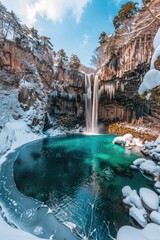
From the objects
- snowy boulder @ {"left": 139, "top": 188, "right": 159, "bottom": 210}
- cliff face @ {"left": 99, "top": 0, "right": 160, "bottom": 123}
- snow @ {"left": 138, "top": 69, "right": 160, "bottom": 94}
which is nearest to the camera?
snow @ {"left": 138, "top": 69, "right": 160, "bottom": 94}

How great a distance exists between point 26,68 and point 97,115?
33.1 ft

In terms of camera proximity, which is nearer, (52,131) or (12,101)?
(12,101)

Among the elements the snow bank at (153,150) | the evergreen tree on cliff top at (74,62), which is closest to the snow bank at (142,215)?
the snow bank at (153,150)

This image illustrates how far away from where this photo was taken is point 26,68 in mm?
14992

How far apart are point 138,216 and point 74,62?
1944 cm

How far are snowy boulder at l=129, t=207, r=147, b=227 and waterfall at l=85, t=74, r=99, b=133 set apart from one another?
14.5 meters

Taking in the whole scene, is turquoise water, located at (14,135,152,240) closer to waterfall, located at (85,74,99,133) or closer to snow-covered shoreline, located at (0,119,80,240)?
snow-covered shoreline, located at (0,119,80,240)

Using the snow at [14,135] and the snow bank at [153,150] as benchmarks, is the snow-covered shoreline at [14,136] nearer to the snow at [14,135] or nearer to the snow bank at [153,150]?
the snow at [14,135]

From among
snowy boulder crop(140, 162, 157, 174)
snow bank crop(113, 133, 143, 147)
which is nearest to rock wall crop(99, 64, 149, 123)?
snow bank crop(113, 133, 143, 147)

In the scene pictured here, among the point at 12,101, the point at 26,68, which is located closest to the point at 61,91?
the point at 26,68

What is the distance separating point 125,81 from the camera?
15.8 m

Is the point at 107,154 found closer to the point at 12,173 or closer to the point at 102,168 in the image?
the point at 102,168

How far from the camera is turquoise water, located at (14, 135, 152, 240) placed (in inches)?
146

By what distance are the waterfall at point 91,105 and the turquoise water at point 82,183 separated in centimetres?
937
